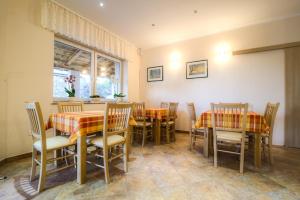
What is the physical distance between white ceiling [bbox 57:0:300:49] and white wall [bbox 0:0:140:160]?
2.51ft

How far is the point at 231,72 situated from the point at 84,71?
3.77 metres

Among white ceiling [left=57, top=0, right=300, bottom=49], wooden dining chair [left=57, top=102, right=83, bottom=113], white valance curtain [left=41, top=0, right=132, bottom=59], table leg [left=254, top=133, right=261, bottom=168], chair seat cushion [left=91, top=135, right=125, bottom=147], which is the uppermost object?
white ceiling [left=57, top=0, right=300, bottom=49]

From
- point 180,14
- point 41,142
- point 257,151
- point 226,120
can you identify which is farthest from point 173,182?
point 180,14

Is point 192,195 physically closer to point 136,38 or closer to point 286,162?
point 286,162

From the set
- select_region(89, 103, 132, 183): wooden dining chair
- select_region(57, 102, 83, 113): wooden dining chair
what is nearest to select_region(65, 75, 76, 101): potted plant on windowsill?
select_region(57, 102, 83, 113): wooden dining chair

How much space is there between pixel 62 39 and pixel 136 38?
2060mm

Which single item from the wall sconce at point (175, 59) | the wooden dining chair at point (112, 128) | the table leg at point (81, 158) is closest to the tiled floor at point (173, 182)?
the table leg at point (81, 158)

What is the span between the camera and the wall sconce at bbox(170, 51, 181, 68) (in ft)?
15.6

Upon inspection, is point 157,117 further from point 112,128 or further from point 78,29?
point 78,29

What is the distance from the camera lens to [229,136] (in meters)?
2.21

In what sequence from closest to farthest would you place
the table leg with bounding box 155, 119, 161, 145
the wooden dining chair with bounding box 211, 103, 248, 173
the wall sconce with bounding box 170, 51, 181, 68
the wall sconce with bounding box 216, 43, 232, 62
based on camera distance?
the wooden dining chair with bounding box 211, 103, 248, 173 < the table leg with bounding box 155, 119, 161, 145 < the wall sconce with bounding box 216, 43, 232, 62 < the wall sconce with bounding box 170, 51, 181, 68

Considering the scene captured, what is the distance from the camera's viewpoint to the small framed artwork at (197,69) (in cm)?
429

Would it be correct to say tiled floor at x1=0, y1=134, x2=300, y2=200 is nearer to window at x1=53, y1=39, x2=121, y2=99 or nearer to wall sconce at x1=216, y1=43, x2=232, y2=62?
window at x1=53, y1=39, x2=121, y2=99

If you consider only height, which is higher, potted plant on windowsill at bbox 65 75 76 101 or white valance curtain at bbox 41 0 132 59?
white valance curtain at bbox 41 0 132 59
